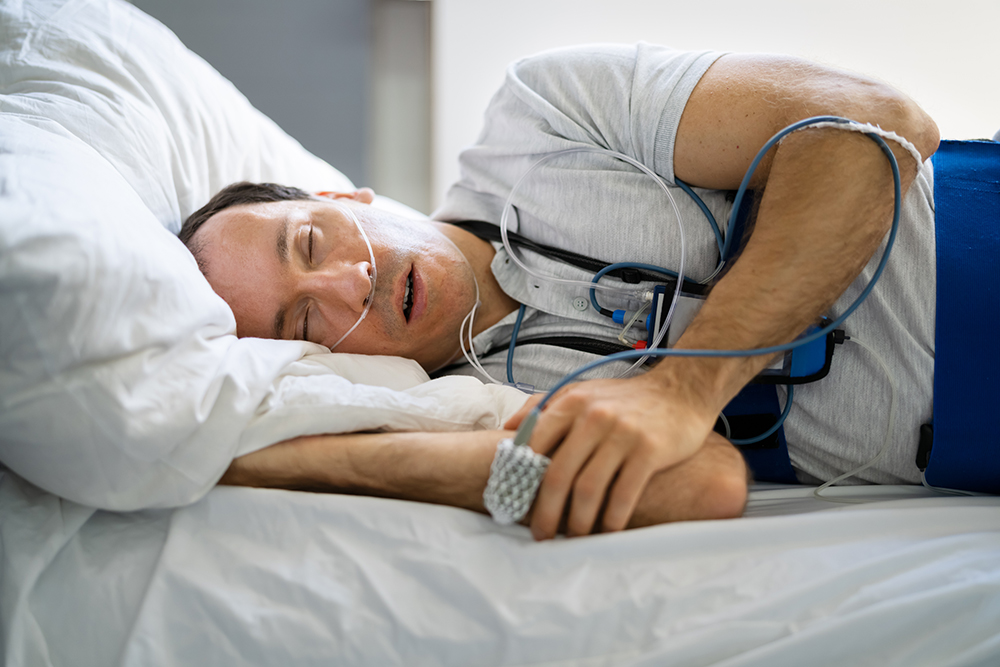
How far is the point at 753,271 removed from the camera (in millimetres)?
824

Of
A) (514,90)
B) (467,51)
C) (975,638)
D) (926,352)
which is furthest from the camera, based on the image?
(467,51)

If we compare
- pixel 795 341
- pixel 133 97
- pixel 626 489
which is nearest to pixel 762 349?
pixel 795 341

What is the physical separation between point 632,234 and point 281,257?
611 millimetres

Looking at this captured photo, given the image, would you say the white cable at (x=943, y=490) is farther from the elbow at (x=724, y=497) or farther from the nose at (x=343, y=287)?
the nose at (x=343, y=287)

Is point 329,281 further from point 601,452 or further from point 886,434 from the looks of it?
point 886,434

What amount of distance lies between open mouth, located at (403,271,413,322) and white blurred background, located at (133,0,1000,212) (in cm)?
126

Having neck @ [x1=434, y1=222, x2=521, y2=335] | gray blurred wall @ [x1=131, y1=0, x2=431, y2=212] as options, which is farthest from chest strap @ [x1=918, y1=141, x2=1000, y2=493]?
gray blurred wall @ [x1=131, y1=0, x2=431, y2=212]

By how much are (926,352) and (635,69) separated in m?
0.63

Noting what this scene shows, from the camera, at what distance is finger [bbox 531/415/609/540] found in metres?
0.66

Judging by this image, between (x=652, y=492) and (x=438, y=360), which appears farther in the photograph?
(x=438, y=360)

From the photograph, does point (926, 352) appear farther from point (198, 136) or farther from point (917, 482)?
point (198, 136)

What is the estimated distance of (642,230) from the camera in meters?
1.01

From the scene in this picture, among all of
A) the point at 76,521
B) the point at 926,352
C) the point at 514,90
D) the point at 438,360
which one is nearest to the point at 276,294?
the point at 438,360

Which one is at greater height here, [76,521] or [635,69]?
[635,69]
